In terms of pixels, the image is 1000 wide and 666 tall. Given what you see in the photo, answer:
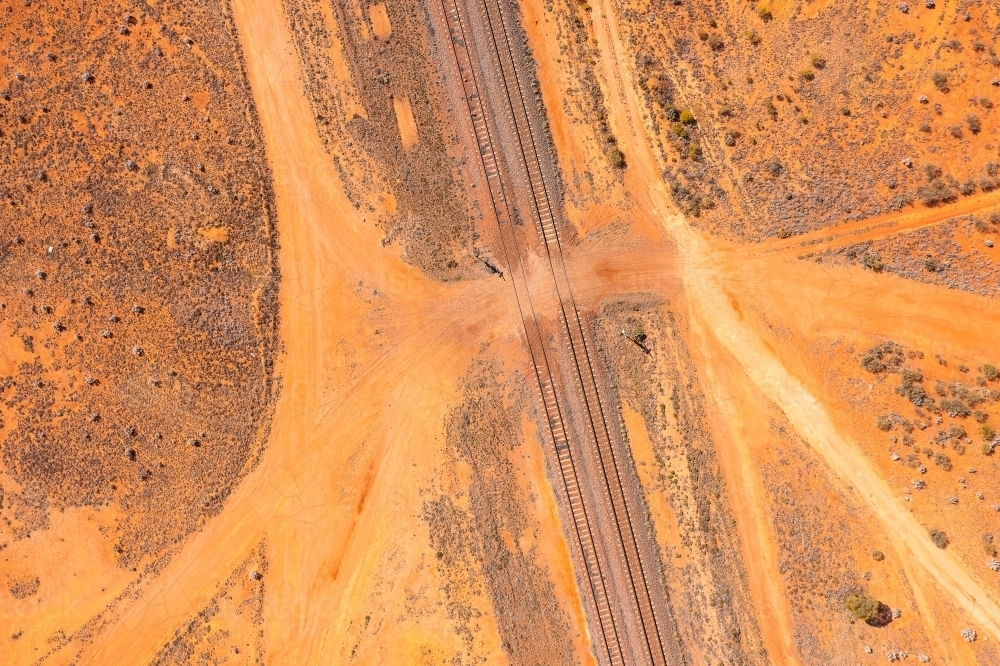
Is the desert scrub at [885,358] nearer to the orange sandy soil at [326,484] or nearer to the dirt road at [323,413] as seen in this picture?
the orange sandy soil at [326,484]

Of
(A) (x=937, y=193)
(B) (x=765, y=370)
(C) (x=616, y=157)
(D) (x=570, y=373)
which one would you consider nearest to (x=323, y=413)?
(D) (x=570, y=373)

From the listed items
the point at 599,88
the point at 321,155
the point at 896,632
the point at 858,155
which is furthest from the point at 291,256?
the point at 896,632

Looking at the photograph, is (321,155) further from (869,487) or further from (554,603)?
(869,487)

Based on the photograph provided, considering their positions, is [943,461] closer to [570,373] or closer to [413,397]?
[570,373]

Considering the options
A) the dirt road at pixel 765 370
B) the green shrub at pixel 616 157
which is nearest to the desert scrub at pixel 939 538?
the dirt road at pixel 765 370

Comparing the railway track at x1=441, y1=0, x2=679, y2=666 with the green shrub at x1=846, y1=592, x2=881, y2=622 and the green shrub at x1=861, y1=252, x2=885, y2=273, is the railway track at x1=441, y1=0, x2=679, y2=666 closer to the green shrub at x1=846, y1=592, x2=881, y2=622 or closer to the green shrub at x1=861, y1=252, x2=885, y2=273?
the green shrub at x1=846, y1=592, x2=881, y2=622

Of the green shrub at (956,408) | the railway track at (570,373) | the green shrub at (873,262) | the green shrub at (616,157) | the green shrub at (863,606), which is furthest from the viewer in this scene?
the green shrub at (616,157)
